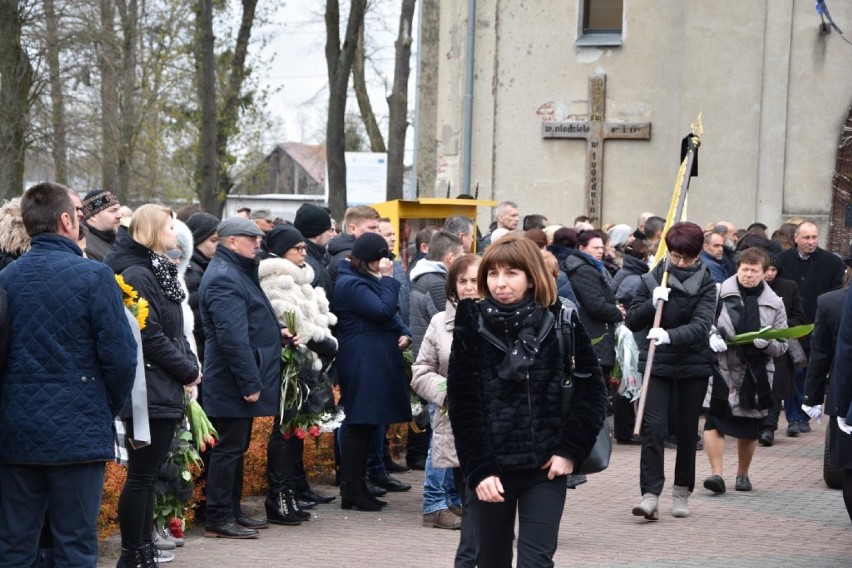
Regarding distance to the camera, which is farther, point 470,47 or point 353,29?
point 353,29

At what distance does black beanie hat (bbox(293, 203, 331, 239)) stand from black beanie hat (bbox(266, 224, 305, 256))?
158 centimetres

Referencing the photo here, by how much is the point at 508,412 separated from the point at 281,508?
421 cm

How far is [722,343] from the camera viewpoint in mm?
10516

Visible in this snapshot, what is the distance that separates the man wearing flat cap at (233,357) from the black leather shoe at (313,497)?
115 centimetres

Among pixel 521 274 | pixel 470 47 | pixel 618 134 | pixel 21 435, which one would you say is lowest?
pixel 21 435

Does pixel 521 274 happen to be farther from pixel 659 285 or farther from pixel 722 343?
pixel 722 343

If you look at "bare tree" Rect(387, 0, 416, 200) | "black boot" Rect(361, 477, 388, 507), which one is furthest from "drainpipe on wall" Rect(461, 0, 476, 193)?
"black boot" Rect(361, 477, 388, 507)

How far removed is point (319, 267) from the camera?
10.8 metres

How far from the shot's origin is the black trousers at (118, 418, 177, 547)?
737cm

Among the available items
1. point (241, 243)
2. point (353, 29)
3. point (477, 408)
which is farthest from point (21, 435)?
point (353, 29)

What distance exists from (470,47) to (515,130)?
166 centimetres

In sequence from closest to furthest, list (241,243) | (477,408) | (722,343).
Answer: (477,408) → (241,243) → (722,343)

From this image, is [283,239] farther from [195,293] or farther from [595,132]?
[595,132]

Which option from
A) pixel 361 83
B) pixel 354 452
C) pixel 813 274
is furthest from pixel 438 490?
pixel 361 83
